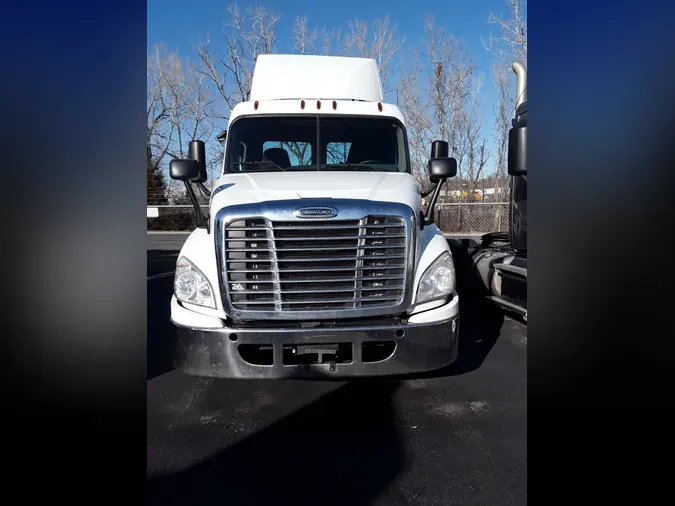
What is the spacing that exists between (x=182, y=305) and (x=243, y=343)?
0.62 meters

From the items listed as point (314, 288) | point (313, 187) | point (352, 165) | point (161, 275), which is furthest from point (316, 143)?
point (161, 275)

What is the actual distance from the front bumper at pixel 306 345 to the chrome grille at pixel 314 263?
21 centimetres

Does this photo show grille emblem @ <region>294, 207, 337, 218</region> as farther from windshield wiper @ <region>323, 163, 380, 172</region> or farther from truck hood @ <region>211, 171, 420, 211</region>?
windshield wiper @ <region>323, 163, 380, 172</region>

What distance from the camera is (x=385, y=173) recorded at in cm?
388

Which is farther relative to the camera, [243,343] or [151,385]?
[151,385]

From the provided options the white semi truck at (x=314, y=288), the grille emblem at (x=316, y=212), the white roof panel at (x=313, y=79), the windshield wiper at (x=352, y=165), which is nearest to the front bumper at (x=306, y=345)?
the white semi truck at (x=314, y=288)

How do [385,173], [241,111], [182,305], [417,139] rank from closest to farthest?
1. [182,305]
2. [385,173]
3. [241,111]
4. [417,139]

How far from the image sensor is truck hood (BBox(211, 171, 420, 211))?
10.1 feet

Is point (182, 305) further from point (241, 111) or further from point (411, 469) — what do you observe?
point (241, 111)

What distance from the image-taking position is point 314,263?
294cm

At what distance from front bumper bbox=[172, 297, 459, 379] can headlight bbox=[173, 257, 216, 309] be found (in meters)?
0.13

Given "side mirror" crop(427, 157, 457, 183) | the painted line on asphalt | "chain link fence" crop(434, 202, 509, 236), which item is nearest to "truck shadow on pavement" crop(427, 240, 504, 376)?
"side mirror" crop(427, 157, 457, 183)
